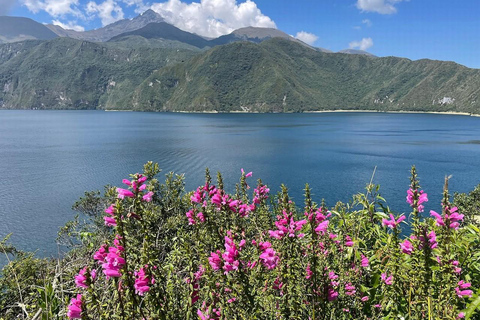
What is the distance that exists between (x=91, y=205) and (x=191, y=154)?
52434 mm

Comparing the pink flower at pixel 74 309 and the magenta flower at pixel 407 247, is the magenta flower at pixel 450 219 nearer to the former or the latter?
the magenta flower at pixel 407 247

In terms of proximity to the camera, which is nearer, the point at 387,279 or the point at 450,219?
the point at 450,219

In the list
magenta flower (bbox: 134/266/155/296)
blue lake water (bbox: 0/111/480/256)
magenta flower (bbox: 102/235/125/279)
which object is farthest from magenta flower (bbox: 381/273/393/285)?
blue lake water (bbox: 0/111/480/256)

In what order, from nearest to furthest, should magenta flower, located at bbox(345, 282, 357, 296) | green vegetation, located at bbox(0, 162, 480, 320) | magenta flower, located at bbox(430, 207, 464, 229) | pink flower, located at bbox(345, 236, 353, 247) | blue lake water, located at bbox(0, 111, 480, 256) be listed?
green vegetation, located at bbox(0, 162, 480, 320), magenta flower, located at bbox(430, 207, 464, 229), magenta flower, located at bbox(345, 282, 357, 296), pink flower, located at bbox(345, 236, 353, 247), blue lake water, located at bbox(0, 111, 480, 256)

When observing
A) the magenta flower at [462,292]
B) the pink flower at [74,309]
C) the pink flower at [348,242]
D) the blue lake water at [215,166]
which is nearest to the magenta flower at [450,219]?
the magenta flower at [462,292]

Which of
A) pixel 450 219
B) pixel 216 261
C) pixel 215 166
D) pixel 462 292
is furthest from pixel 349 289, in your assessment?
pixel 215 166

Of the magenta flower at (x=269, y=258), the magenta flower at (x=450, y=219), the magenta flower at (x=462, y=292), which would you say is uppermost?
the magenta flower at (x=450, y=219)

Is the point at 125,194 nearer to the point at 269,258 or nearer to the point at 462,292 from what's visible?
the point at 269,258

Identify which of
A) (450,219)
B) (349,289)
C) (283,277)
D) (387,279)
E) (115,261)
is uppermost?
(450,219)

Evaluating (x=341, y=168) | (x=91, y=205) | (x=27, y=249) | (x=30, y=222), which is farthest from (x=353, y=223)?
(x=341, y=168)

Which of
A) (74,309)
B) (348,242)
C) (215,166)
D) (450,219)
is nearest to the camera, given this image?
(74,309)

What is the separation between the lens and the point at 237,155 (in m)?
84.9

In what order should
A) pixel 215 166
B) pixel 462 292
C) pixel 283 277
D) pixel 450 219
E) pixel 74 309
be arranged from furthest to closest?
pixel 215 166 → pixel 450 219 → pixel 283 277 → pixel 462 292 → pixel 74 309

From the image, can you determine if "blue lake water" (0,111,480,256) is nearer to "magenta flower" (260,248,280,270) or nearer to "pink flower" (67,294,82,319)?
"pink flower" (67,294,82,319)
